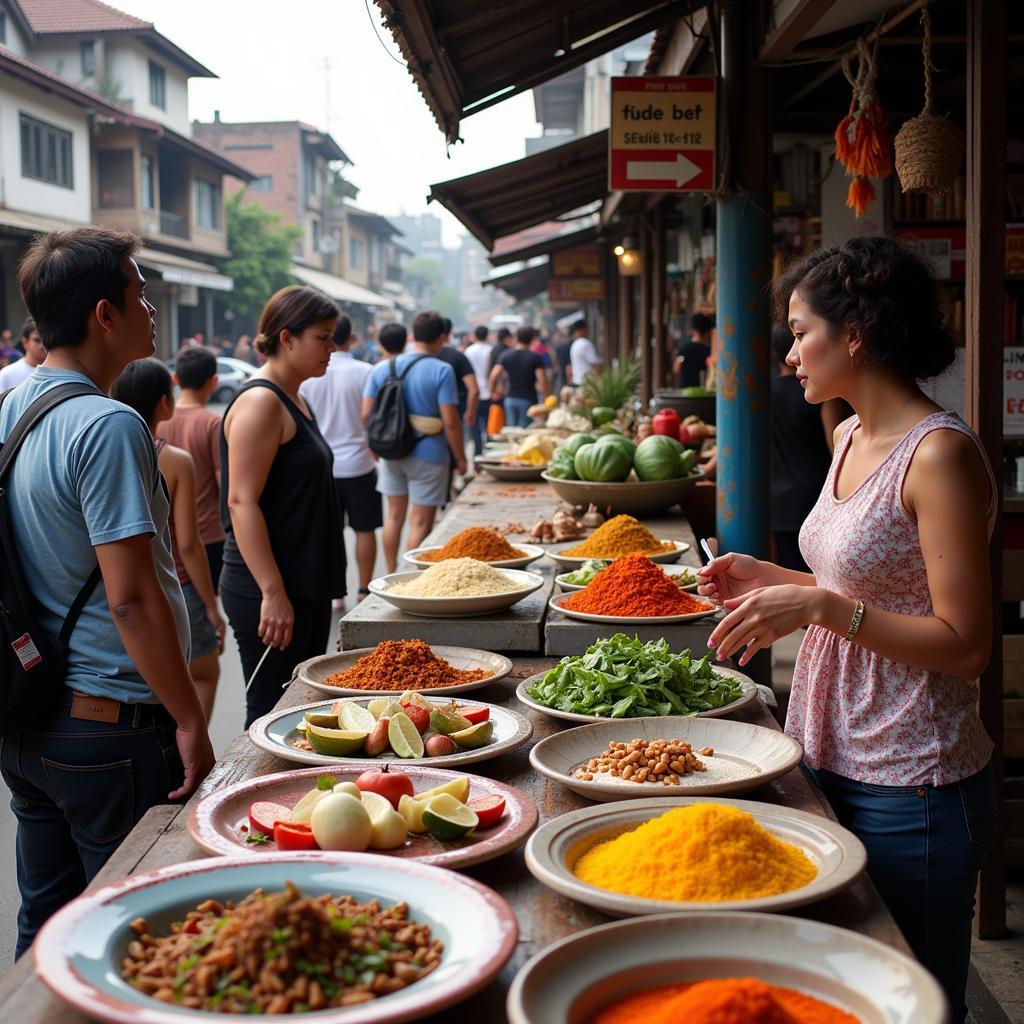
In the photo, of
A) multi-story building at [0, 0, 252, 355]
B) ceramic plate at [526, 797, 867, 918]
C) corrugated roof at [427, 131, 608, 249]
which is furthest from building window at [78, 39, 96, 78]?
ceramic plate at [526, 797, 867, 918]

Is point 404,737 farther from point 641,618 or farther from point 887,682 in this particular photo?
point 641,618

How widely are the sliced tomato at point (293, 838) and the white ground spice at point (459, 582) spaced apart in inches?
65.5

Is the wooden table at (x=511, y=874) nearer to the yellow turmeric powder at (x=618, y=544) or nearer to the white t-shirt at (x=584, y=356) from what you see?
the yellow turmeric powder at (x=618, y=544)

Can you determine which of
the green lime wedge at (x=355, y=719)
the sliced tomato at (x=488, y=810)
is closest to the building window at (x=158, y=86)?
the green lime wedge at (x=355, y=719)

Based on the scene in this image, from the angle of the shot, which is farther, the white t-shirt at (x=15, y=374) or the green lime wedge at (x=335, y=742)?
the white t-shirt at (x=15, y=374)

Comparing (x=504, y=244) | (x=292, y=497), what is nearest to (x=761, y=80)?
(x=292, y=497)

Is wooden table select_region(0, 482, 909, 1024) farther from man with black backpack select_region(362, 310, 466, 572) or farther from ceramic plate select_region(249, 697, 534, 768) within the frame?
man with black backpack select_region(362, 310, 466, 572)

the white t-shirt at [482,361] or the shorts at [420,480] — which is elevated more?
the white t-shirt at [482,361]

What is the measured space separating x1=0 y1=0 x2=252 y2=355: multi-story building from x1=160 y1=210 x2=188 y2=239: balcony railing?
0.15 ft

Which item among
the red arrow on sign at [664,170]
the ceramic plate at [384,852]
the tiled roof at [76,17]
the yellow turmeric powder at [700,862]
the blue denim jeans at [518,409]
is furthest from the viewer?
the tiled roof at [76,17]

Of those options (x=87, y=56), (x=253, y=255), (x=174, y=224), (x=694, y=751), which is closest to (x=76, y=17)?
(x=87, y=56)

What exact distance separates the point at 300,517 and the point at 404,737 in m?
1.86

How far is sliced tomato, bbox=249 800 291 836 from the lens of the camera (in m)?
2.06

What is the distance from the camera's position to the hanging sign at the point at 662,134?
500 cm
